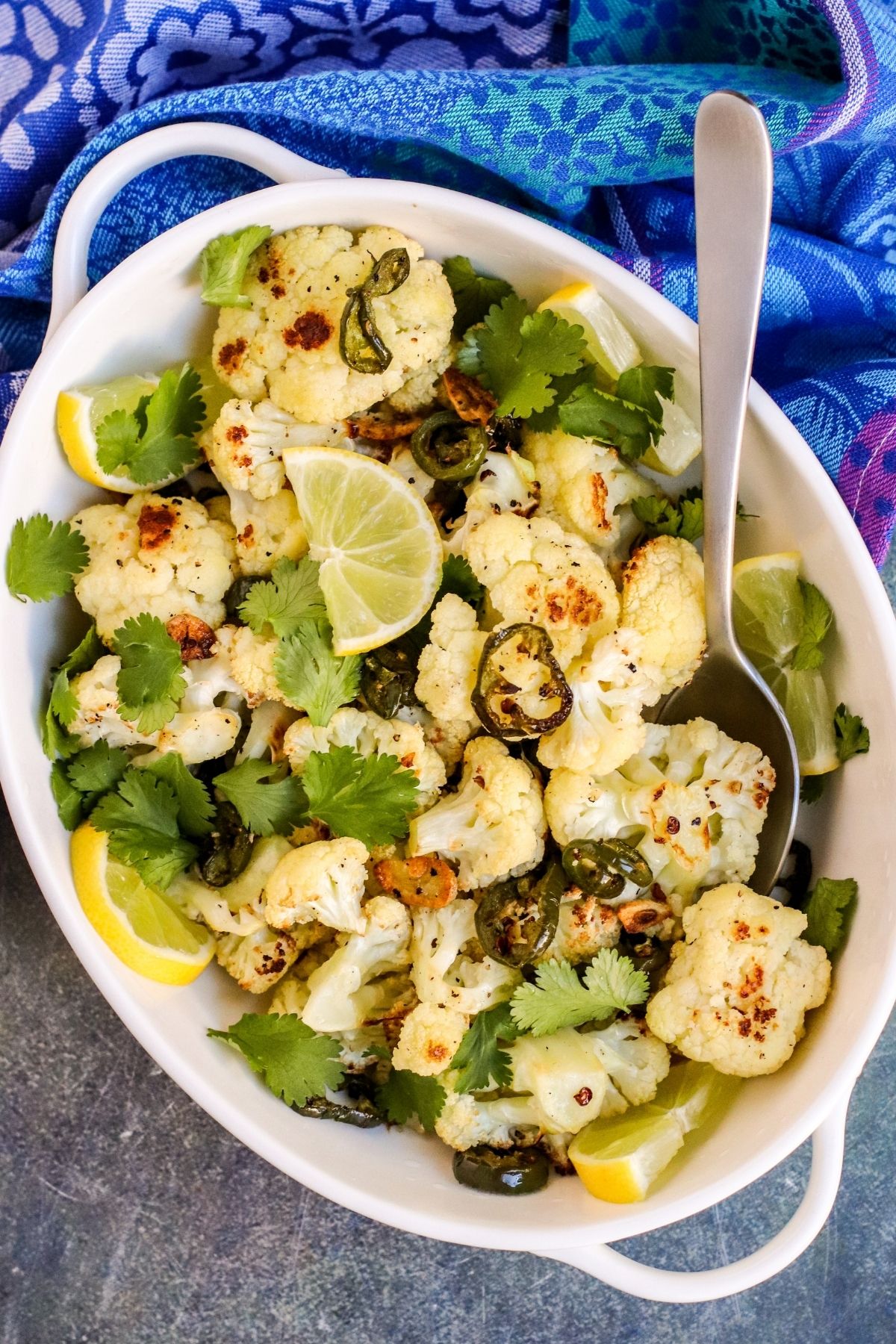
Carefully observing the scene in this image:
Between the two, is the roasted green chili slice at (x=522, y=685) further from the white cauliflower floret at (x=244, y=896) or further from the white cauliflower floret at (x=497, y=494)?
the white cauliflower floret at (x=244, y=896)

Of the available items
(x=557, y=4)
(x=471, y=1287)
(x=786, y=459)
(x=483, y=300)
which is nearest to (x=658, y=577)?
(x=786, y=459)

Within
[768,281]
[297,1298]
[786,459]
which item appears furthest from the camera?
[297,1298]

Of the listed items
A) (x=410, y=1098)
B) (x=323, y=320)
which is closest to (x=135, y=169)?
(x=323, y=320)

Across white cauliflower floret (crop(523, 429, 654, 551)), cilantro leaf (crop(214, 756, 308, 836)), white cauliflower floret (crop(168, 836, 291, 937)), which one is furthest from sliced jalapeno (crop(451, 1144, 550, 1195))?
white cauliflower floret (crop(523, 429, 654, 551))

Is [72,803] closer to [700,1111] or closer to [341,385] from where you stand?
[341,385]

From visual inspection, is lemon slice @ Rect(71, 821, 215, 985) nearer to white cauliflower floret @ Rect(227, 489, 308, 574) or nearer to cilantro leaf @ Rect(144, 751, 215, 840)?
cilantro leaf @ Rect(144, 751, 215, 840)

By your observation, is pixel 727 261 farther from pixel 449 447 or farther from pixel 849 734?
pixel 849 734

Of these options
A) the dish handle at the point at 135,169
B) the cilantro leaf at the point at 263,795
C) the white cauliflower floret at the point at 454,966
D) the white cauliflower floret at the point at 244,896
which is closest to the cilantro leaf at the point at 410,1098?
the white cauliflower floret at the point at 454,966
